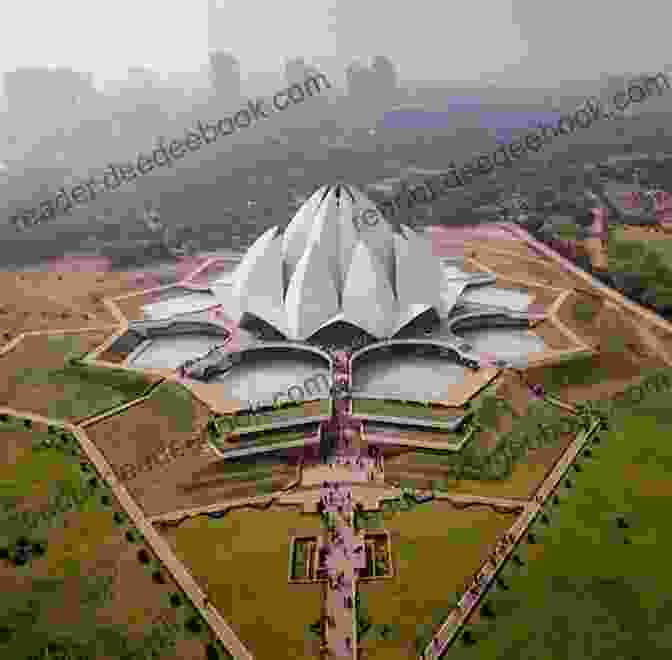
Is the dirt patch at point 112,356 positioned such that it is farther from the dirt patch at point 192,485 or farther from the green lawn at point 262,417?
the dirt patch at point 192,485

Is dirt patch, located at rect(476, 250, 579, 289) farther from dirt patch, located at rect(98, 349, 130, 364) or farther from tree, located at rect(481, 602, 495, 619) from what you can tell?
tree, located at rect(481, 602, 495, 619)

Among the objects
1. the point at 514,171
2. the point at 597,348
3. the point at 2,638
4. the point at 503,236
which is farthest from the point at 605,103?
the point at 2,638

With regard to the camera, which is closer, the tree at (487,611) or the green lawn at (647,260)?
the tree at (487,611)

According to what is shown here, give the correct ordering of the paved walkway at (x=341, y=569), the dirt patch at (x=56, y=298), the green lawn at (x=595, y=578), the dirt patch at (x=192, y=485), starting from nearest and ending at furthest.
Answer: the green lawn at (x=595, y=578) → the paved walkway at (x=341, y=569) → the dirt patch at (x=192, y=485) → the dirt patch at (x=56, y=298)

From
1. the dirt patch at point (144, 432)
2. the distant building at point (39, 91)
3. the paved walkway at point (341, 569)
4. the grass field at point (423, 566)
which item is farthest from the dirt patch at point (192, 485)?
the distant building at point (39, 91)

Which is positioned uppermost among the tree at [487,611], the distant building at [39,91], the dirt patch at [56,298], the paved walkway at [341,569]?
the distant building at [39,91]

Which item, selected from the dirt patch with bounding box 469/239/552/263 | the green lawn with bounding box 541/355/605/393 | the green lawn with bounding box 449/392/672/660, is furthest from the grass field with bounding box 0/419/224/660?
the dirt patch with bounding box 469/239/552/263

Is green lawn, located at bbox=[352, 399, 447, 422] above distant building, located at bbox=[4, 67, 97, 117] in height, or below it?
below

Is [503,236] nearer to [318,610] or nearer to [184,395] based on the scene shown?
[184,395]

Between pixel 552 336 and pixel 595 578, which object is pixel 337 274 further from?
pixel 595 578
